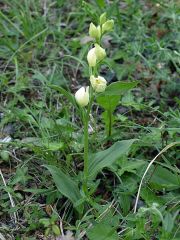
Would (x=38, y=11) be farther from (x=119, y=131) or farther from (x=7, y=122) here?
(x=119, y=131)

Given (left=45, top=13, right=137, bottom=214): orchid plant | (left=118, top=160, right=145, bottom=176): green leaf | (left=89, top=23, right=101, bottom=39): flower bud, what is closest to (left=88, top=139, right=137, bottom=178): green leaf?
(left=45, top=13, right=137, bottom=214): orchid plant

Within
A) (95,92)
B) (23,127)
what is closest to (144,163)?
(95,92)

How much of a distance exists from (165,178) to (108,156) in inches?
10.6

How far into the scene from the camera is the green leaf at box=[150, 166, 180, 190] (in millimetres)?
2107

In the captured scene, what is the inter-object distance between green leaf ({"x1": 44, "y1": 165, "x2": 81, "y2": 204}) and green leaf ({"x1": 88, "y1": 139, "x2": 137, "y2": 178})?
8cm

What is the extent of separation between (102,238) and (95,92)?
51cm

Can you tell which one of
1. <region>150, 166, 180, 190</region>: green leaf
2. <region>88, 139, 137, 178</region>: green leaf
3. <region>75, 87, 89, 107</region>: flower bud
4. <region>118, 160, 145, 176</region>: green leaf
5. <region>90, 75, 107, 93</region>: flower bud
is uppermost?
<region>90, 75, 107, 93</region>: flower bud

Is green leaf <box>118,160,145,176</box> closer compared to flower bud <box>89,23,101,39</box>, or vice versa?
flower bud <box>89,23,101,39</box>

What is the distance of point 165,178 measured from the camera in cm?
213

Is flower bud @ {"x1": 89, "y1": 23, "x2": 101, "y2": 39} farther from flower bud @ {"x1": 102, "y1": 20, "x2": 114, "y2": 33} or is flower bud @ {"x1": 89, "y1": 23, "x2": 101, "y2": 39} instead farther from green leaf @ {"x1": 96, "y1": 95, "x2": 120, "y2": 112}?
green leaf @ {"x1": 96, "y1": 95, "x2": 120, "y2": 112}

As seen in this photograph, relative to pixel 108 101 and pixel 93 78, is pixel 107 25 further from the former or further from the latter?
pixel 108 101

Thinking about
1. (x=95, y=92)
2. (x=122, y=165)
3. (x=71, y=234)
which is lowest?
(x=71, y=234)

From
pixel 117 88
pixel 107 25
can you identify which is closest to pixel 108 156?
pixel 117 88

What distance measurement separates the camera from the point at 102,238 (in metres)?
1.82
